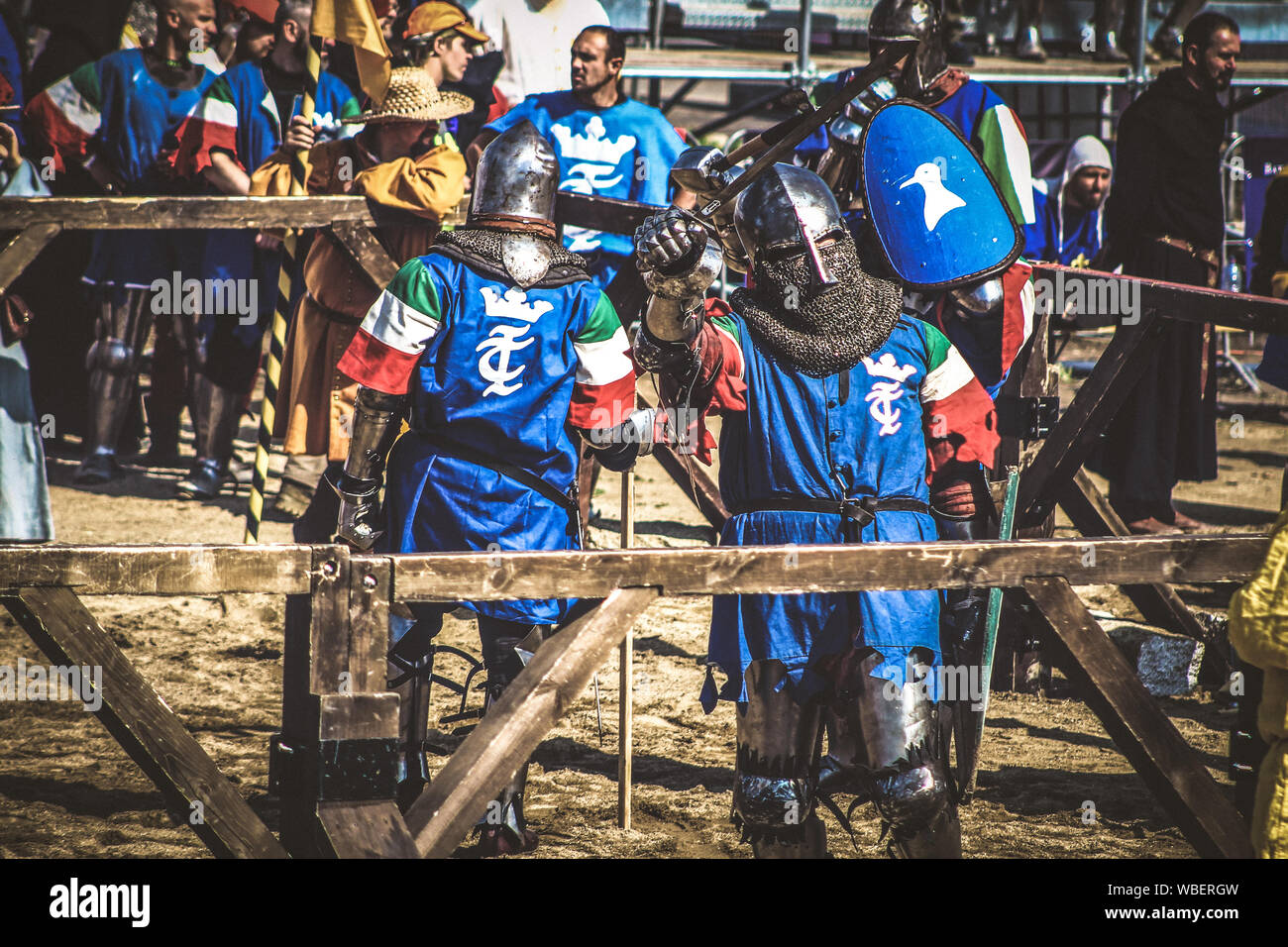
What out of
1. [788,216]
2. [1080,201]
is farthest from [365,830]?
[1080,201]

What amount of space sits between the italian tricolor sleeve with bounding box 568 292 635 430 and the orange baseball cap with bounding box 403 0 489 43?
271 cm

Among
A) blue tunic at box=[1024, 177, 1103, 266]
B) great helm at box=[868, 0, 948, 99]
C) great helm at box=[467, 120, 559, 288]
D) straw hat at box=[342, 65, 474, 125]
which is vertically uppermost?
great helm at box=[868, 0, 948, 99]

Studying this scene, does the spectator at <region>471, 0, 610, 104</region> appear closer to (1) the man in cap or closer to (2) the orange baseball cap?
(2) the orange baseball cap

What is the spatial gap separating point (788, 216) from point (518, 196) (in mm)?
757

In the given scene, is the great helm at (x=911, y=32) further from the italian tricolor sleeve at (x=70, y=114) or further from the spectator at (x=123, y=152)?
the italian tricolor sleeve at (x=70, y=114)

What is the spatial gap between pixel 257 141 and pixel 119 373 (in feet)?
4.85

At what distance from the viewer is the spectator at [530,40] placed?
7.46m

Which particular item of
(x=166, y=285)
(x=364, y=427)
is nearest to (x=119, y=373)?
(x=166, y=285)

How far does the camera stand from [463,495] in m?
3.64

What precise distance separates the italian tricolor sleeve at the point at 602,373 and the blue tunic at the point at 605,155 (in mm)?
2050

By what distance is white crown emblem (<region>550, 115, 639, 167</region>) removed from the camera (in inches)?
231

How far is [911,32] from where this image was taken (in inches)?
184

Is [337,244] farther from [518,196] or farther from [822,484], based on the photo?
[822,484]

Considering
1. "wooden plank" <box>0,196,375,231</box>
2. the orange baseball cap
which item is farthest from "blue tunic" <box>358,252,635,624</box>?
the orange baseball cap
